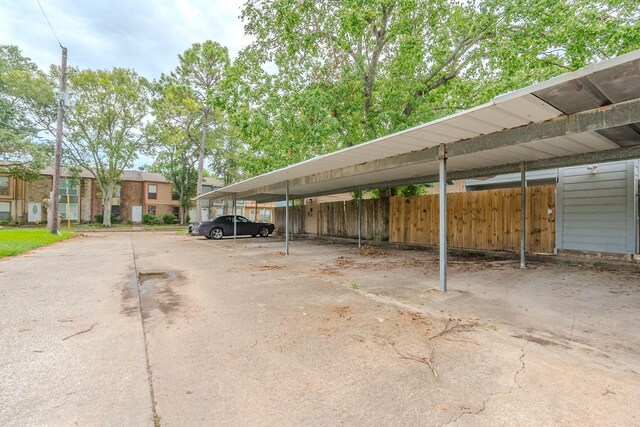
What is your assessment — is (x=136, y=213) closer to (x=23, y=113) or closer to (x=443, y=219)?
(x=23, y=113)

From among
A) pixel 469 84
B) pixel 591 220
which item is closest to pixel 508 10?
pixel 469 84

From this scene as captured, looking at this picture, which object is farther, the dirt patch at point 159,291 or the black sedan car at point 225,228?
the black sedan car at point 225,228

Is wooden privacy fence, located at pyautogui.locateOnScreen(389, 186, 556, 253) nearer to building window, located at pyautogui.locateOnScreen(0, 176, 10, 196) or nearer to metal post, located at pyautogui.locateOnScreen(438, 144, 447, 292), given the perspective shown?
metal post, located at pyautogui.locateOnScreen(438, 144, 447, 292)

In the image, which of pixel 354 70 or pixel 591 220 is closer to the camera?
pixel 591 220

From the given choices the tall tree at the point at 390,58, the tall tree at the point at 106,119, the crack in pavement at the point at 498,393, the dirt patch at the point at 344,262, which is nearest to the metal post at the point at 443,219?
the crack in pavement at the point at 498,393

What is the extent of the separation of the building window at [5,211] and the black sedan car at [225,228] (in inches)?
962

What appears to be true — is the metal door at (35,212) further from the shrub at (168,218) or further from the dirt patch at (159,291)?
the dirt patch at (159,291)

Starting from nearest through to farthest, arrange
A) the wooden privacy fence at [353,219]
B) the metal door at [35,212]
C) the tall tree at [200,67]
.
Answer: the wooden privacy fence at [353,219] → the tall tree at [200,67] → the metal door at [35,212]

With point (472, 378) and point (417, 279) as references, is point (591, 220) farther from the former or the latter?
point (472, 378)

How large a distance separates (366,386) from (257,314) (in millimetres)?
2020

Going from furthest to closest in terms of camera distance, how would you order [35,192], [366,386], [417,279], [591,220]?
[35,192]
[591,220]
[417,279]
[366,386]

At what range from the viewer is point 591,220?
7.14m

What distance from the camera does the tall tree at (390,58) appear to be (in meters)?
8.17

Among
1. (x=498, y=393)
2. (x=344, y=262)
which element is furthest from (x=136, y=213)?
(x=498, y=393)
